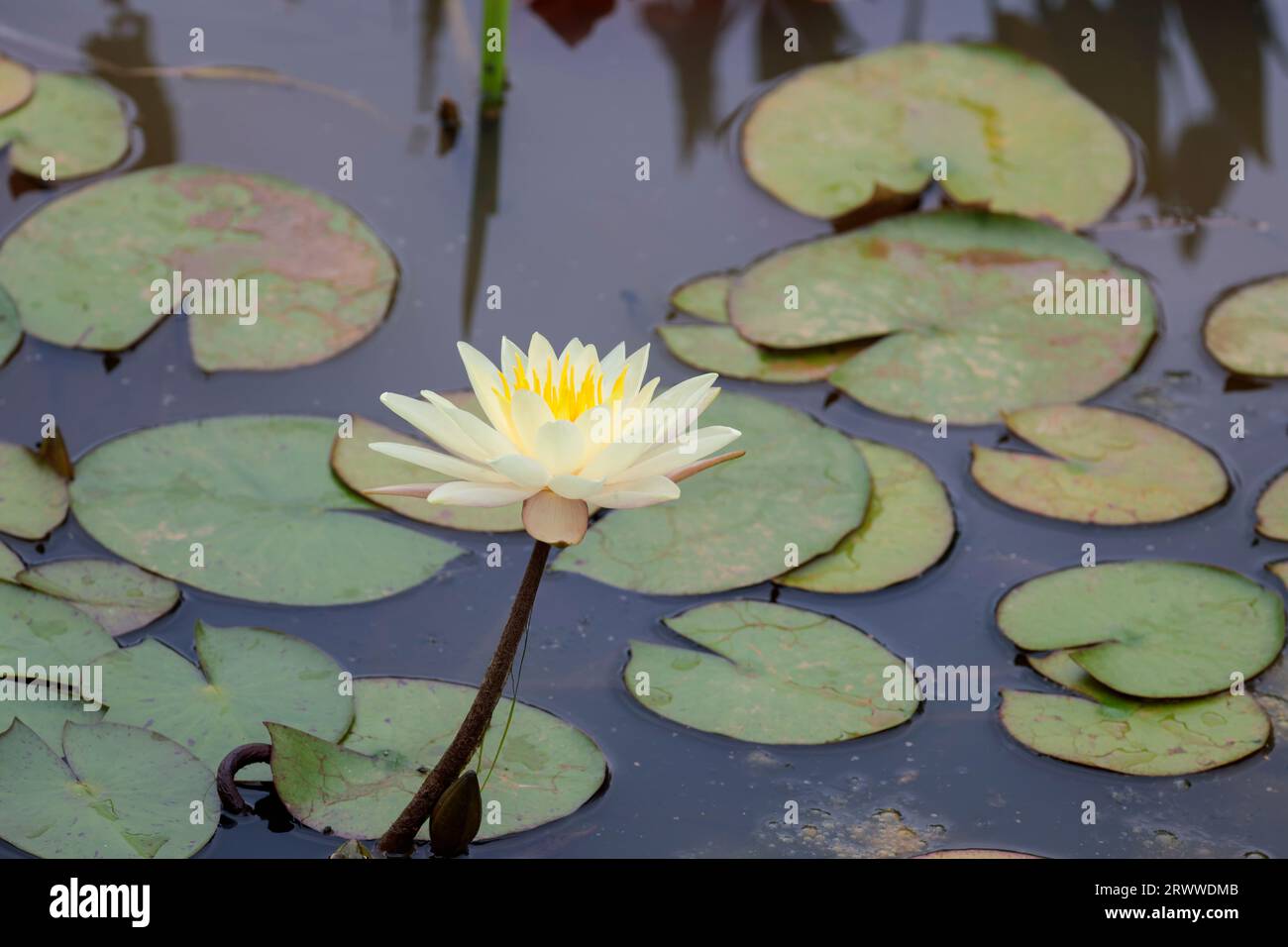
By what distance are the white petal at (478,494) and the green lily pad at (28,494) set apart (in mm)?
1517

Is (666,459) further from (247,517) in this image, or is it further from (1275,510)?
(1275,510)

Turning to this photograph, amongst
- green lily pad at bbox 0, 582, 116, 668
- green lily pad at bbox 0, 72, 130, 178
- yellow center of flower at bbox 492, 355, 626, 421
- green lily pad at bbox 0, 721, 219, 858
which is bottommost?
green lily pad at bbox 0, 721, 219, 858

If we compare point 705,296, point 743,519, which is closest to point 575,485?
point 743,519

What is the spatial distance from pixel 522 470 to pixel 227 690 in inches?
44.4

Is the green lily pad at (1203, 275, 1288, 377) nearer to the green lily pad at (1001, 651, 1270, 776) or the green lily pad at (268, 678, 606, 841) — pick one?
the green lily pad at (1001, 651, 1270, 776)

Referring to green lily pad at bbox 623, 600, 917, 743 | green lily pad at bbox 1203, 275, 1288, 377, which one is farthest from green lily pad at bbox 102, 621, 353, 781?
green lily pad at bbox 1203, 275, 1288, 377

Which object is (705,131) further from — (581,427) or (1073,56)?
(581,427)

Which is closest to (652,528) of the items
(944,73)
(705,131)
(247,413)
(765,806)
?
(765,806)

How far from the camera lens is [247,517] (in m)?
3.36

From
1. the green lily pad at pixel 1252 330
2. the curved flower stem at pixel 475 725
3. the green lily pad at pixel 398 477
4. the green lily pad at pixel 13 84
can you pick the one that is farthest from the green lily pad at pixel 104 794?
the green lily pad at pixel 1252 330

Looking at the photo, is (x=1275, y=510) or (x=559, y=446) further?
(x=1275, y=510)

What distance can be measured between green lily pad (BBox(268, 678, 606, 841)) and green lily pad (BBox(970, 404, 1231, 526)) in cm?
143

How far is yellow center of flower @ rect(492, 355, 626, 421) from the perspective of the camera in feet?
7.47

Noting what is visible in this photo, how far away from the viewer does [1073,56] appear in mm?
5445
